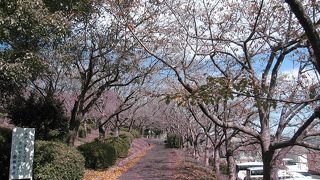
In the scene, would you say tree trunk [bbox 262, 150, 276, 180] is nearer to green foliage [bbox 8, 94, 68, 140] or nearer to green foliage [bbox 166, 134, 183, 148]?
green foliage [bbox 8, 94, 68, 140]

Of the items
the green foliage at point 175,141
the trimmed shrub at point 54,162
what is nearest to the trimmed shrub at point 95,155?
the trimmed shrub at point 54,162

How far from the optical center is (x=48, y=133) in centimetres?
1803

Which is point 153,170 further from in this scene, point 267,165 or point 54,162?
point 267,165

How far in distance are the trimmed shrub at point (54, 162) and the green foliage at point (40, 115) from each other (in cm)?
497

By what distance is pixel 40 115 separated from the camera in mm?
17516

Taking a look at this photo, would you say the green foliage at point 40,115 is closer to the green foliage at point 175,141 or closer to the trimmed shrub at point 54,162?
the trimmed shrub at point 54,162

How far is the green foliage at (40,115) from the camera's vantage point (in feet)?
56.6

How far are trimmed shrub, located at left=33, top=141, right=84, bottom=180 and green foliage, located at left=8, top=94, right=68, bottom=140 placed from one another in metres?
4.97

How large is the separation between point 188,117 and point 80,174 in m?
21.8

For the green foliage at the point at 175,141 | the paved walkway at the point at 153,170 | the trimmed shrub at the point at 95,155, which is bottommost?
the paved walkway at the point at 153,170

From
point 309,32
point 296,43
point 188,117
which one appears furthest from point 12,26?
point 188,117

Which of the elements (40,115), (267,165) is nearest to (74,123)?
(40,115)

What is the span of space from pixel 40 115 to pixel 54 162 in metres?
6.30

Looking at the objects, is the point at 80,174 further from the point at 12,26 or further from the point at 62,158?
the point at 12,26
